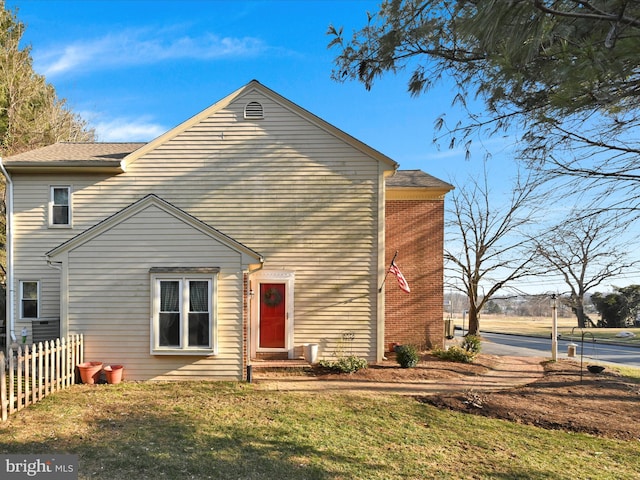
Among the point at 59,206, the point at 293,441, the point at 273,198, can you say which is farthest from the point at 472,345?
the point at 59,206

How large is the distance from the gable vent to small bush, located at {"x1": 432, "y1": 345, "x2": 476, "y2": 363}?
388 inches

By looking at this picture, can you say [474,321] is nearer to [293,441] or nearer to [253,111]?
[293,441]

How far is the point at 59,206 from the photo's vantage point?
10570 mm

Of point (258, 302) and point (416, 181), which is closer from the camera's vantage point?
point (258, 302)

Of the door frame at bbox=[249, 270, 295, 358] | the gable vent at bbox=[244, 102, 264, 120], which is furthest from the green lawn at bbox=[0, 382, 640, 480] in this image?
the gable vent at bbox=[244, 102, 264, 120]

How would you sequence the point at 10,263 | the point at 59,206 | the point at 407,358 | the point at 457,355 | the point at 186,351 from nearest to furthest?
the point at 186,351 → the point at 407,358 → the point at 10,263 → the point at 59,206 → the point at 457,355

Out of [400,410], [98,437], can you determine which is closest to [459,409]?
[400,410]

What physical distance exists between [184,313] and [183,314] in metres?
0.04

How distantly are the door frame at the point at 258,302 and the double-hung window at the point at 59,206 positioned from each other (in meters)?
6.34

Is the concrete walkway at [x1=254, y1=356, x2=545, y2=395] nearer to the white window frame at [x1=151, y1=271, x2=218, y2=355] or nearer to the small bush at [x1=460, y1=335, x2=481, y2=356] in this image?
the white window frame at [x1=151, y1=271, x2=218, y2=355]

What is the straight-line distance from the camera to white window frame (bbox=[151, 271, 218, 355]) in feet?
27.2

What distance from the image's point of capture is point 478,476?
4312 millimetres

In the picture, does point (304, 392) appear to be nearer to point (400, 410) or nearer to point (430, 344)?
point (400, 410)

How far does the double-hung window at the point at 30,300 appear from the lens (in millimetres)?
10555
